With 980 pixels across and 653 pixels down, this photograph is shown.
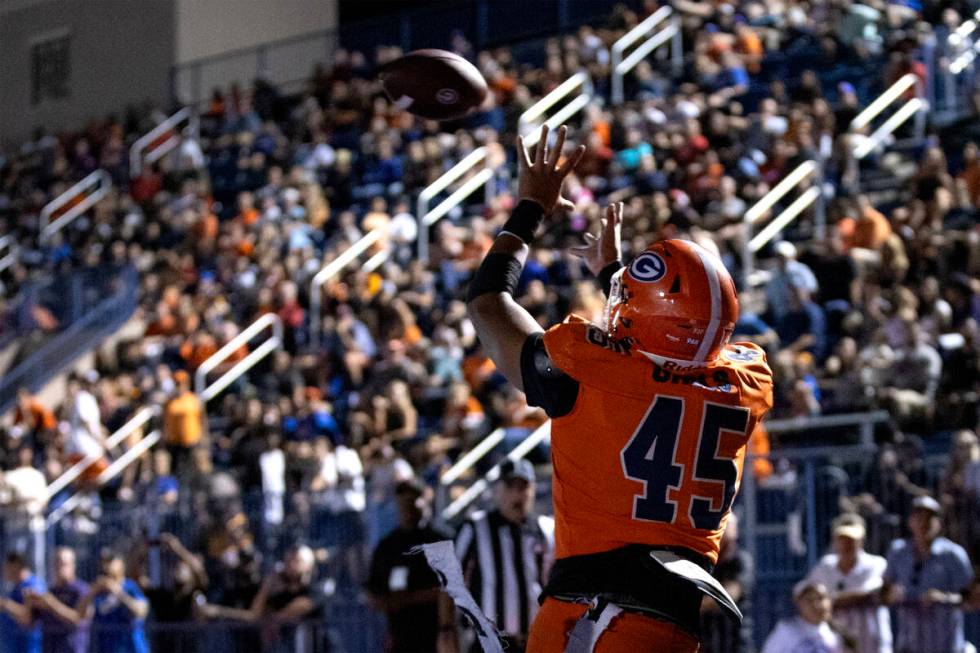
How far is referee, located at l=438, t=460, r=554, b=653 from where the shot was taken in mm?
8289

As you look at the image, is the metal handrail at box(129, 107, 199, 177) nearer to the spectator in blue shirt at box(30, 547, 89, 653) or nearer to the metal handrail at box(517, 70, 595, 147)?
the metal handrail at box(517, 70, 595, 147)

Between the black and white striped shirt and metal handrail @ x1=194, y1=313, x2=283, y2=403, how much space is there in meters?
9.57

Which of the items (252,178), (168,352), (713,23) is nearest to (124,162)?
(252,178)

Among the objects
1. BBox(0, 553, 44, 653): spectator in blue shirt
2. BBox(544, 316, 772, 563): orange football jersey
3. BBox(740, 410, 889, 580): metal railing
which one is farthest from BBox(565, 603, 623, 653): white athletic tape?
BBox(0, 553, 44, 653): spectator in blue shirt

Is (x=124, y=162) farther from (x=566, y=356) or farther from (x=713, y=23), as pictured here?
(x=566, y=356)

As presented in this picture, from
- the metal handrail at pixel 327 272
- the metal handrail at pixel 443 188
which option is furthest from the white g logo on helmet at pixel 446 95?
the metal handrail at pixel 443 188

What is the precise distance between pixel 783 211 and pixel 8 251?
1269 centimetres

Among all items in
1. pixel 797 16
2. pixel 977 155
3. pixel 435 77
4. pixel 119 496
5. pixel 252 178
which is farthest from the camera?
pixel 252 178

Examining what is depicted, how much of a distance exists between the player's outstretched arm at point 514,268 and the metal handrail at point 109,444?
12658 mm

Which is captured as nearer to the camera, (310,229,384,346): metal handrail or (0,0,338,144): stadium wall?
(310,229,384,346): metal handrail

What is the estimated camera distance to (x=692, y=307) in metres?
4.56

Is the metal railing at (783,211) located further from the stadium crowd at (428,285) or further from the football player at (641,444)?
the football player at (641,444)

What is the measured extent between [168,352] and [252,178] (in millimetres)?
4317

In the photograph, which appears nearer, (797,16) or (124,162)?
(797,16)
